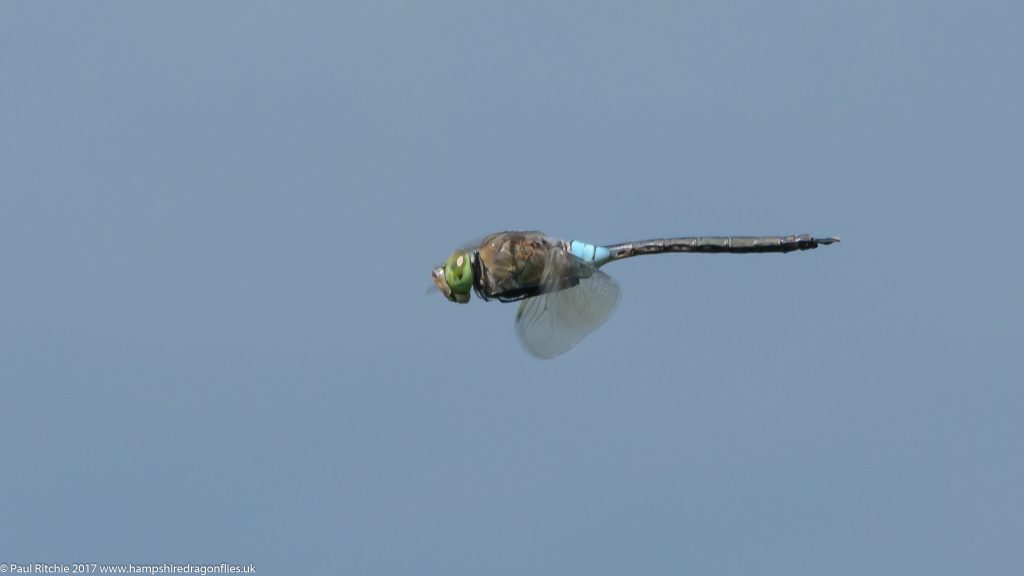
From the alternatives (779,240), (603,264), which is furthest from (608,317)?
(779,240)

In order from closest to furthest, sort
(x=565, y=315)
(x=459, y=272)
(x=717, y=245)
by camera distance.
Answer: (x=459, y=272), (x=565, y=315), (x=717, y=245)

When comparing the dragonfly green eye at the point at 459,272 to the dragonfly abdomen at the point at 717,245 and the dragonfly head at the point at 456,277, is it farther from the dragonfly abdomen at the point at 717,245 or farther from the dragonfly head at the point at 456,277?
the dragonfly abdomen at the point at 717,245

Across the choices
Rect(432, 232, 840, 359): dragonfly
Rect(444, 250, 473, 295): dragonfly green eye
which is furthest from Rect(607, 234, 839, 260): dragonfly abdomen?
Rect(444, 250, 473, 295): dragonfly green eye

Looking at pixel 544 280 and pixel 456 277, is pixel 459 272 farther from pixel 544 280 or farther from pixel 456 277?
pixel 544 280

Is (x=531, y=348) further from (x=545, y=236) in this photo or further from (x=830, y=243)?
(x=830, y=243)

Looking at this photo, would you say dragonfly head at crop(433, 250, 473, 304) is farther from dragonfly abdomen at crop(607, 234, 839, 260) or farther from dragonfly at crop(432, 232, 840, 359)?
dragonfly abdomen at crop(607, 234, 839, 260)

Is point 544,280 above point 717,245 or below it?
below

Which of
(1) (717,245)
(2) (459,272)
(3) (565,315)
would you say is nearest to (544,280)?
(3) (565,315)

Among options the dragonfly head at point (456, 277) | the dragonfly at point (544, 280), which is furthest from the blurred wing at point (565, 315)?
the dragonfly head at point (456, 277)
